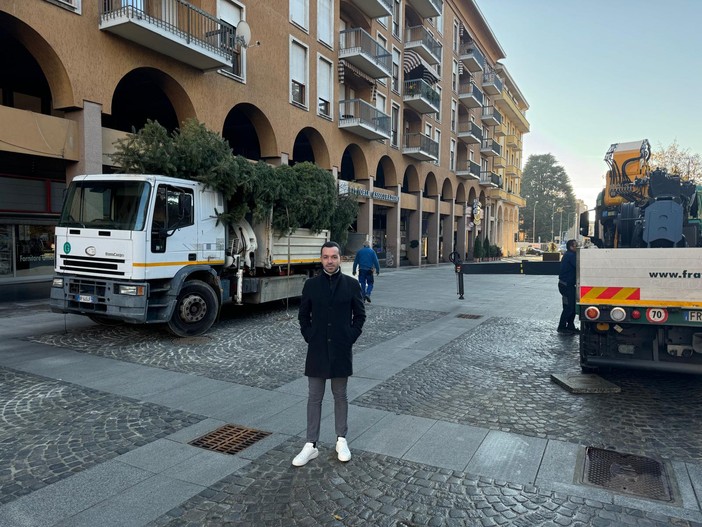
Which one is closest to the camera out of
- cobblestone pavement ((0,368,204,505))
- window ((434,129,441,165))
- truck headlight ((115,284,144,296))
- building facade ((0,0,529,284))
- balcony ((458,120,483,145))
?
cobblestone pavement ((0,368,204,505))

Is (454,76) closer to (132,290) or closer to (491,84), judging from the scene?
(491,84)

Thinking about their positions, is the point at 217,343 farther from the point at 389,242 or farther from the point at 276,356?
the point at 389,242

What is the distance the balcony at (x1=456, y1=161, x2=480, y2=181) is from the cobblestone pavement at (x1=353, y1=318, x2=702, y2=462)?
3385 centimetres

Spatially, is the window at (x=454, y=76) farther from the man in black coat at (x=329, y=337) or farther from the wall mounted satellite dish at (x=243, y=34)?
the man in black coat at (x=329, y=337)

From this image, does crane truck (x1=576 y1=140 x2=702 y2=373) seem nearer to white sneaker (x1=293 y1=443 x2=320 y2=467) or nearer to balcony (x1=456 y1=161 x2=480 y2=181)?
white sneaker (x1=293 y1=443 x2=320 y2=467)

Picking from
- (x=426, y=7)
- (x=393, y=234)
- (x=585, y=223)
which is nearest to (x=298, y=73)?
(x=393, y=234)

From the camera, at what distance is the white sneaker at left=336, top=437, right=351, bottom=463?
12.9 ft

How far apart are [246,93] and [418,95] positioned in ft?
51.8

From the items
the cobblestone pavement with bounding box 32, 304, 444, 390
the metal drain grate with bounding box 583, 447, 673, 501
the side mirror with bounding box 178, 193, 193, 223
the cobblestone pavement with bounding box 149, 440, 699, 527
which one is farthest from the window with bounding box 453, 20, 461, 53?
the cobblestone pavement with bounding box 149, 440, 699, 527

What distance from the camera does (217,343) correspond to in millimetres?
8391

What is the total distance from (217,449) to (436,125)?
34021mm

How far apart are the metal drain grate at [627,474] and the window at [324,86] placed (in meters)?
19.1

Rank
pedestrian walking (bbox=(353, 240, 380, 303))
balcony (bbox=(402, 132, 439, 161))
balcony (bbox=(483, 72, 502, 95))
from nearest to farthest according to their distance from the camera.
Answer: pedestrian walking (bbox=(353, 240, 380, 303)), balcony (bbox=(402, 132, 439, 161)), balcony (bbox=(483, 72, 502, 95))

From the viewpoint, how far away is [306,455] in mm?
3896
